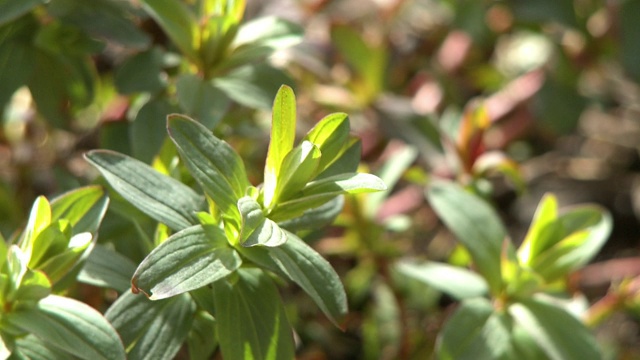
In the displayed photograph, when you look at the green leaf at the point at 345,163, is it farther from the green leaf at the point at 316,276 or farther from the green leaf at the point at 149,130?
the green leaf at the point at 149,130

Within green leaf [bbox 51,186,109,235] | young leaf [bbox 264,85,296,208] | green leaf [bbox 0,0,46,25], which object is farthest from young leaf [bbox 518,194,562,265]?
green leaf [bbox 0,0,46,25]

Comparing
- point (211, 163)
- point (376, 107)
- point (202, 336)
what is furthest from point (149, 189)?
point (376, 107)

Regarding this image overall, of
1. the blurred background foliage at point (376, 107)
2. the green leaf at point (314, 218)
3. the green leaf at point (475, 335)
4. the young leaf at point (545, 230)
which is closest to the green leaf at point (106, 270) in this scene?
the blurred background foliage at point (376, 107)

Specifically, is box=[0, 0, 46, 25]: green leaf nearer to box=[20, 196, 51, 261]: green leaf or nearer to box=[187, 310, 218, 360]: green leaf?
box=[20, 196, 51, 261]: green leaf

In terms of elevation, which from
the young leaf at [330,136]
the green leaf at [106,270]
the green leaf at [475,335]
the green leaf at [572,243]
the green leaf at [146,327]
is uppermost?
the young leaf at [330,136]

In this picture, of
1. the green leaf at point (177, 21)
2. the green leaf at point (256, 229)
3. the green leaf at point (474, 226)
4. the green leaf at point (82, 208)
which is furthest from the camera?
the green leaf at point (474, 226)

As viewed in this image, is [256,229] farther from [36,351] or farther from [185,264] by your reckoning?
[36,351]

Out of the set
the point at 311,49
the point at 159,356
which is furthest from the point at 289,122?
the point at 311,49
